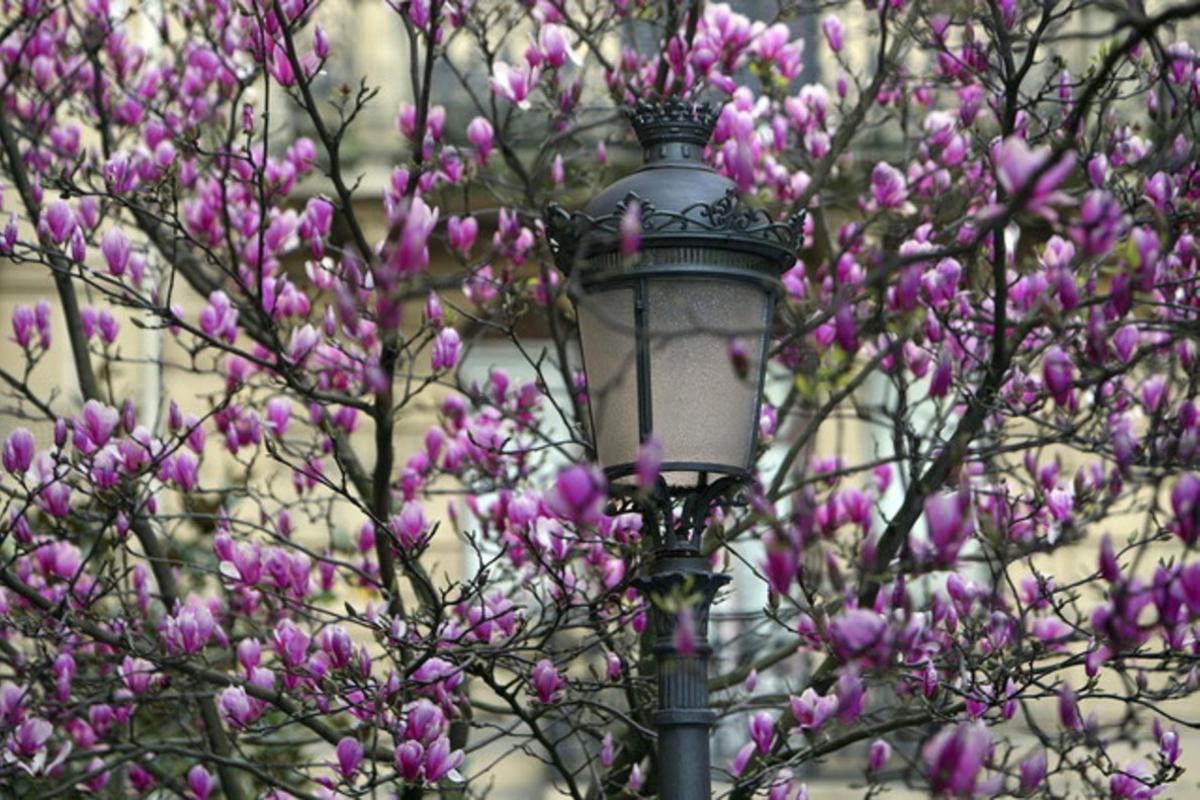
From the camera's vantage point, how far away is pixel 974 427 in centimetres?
508

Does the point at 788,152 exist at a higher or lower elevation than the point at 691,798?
higher

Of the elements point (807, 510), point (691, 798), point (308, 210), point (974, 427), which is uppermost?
point (308, 210)

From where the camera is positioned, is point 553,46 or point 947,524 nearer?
point 947,524

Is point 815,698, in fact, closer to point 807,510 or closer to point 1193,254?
point 1193,254

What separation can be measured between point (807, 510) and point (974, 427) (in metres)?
2.18

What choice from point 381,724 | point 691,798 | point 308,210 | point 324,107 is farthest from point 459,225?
point 324,107

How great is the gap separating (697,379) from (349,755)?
159 centimetres

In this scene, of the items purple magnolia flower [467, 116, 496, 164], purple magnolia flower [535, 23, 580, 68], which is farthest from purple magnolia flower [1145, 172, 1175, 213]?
purple magnolia flower [467, 116, 496, 164]

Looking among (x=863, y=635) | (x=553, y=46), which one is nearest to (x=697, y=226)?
(x=863, y=635)

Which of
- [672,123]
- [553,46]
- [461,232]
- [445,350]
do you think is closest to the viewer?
[672,123]

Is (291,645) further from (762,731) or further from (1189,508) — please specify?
(1189,508)

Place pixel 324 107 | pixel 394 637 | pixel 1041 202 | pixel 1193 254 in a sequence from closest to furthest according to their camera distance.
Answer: pixel 1041 202
pixel 394 637
pixel 1193 254
pixel 324 107

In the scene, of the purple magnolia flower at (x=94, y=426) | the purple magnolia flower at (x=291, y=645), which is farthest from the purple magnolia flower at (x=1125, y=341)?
the purple magnolia flower at (x=94, y=426)

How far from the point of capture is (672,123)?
14.3 ft
